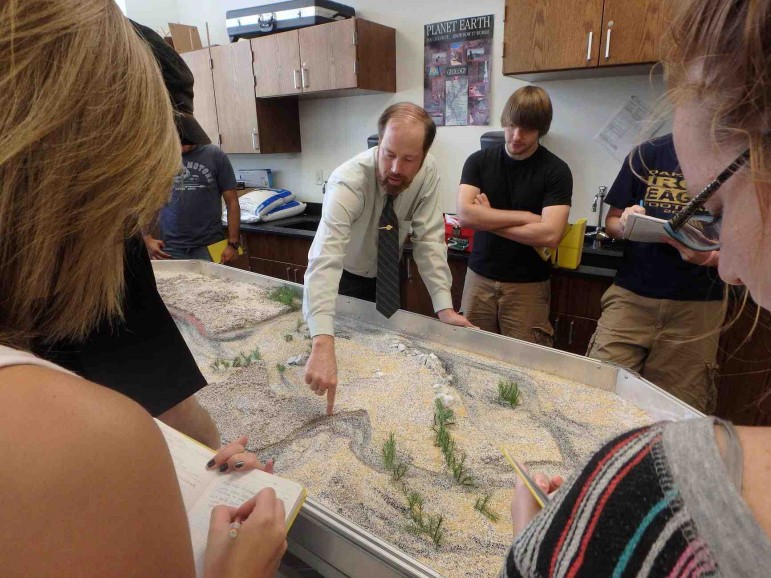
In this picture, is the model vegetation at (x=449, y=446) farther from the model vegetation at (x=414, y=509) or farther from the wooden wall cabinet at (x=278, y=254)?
the wooden wall cabinet at (x=278, y=254)

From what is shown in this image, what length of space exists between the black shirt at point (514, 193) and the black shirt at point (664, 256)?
0.38m

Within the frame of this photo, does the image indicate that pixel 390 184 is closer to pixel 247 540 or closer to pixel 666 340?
pixel 666 340

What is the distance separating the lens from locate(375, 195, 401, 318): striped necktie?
6.46ft

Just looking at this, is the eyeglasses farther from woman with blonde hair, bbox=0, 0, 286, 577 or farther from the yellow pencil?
woman with blonde hair, bbox=0, 0, 286, 577

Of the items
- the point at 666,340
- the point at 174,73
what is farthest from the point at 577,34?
the point at 174,73

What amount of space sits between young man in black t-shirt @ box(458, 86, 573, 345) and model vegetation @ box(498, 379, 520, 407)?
105cm

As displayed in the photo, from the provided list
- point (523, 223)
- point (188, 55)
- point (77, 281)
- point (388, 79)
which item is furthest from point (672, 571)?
point (188, 55)

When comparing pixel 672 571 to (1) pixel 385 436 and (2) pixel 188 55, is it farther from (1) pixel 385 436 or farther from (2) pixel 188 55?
(2) pixel 188 55

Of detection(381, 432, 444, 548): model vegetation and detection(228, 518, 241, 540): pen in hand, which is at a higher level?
detection(228, 518, 241, 540): pen in hand

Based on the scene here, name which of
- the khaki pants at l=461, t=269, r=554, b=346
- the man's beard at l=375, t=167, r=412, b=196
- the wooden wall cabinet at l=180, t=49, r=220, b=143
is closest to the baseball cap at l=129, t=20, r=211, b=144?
the man's beard at l=375, t=167, r=412, b=196

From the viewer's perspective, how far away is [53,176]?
51cm

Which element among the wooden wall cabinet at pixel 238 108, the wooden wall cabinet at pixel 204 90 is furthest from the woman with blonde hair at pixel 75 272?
the wooden wall cabinet at pixel 204 90

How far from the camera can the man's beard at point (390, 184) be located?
1986 millimetres

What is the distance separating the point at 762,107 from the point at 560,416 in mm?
1104
